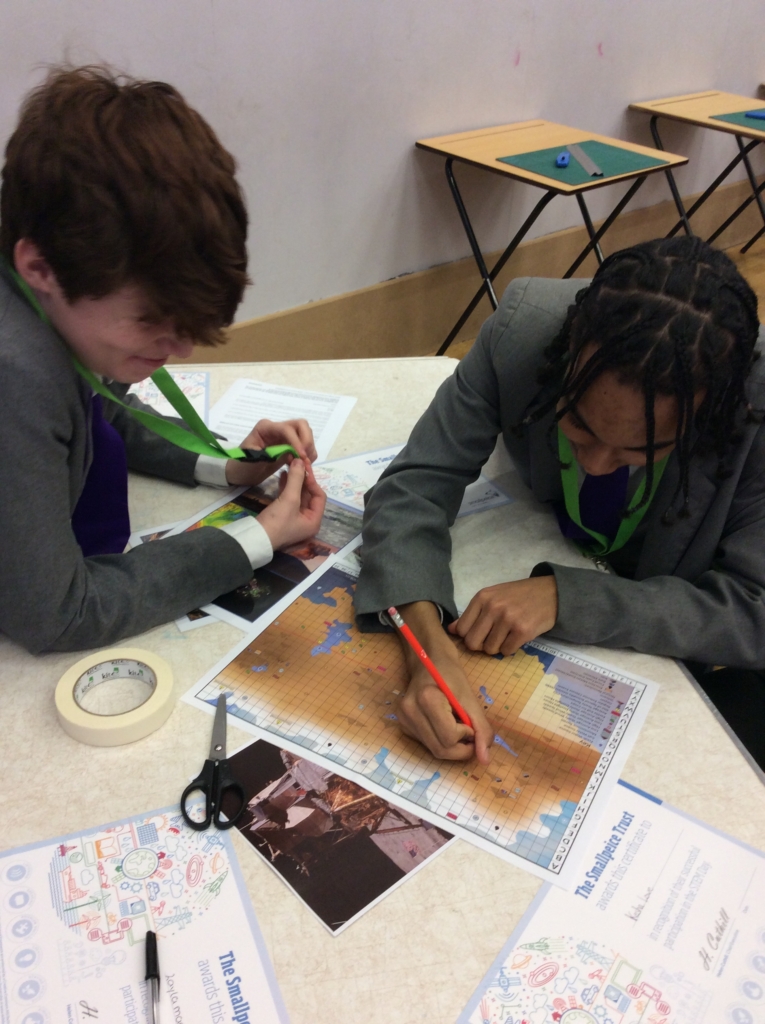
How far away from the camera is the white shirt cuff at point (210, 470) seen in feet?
3.48

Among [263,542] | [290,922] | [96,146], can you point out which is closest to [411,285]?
[263,542]

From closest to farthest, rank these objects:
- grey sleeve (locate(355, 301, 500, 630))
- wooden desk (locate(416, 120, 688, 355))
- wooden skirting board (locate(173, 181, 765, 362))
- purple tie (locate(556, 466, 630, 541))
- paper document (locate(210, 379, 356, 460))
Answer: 1. grey sleeve (locate(355, 301, 500, 630))
2. purple tie (locate(556, 466, 630, 541))
3. paper document (locate(210, 379, 356, 460))
4. wooden desk (locate(416, 120, 688, 355))
5. wooden skirting board (locate(173, 181, 765, 362))

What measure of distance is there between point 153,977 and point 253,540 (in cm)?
48

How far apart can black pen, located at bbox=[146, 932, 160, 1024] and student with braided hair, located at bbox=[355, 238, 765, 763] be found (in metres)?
0.28

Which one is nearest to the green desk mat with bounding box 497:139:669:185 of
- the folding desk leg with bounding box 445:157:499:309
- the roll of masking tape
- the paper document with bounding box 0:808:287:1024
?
the folding desk leg with bounding box 445:157:499:309

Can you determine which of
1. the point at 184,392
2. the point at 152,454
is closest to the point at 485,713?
the point at 152,454

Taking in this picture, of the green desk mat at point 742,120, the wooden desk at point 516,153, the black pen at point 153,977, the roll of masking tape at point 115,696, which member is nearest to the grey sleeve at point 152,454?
the roll of masking tape at point 115,696

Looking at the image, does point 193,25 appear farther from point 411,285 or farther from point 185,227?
point 185,227

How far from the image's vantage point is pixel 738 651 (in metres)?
0.86

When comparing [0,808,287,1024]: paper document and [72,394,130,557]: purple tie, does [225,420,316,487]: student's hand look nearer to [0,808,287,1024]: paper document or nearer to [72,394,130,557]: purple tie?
[72,394,130,557]: purple tie

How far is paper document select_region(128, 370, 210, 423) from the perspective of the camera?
49.3 inches

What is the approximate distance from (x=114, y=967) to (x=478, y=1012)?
0.88ft

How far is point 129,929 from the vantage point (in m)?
0.56

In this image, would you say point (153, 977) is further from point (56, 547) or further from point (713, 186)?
point (713, 186)
